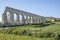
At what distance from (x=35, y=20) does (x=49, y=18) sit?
6937 millimetres

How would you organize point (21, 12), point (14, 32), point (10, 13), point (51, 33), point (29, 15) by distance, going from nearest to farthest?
point (51, 33) < point (14, 32) < point (10, 13) < point (21, 12) < point (29, 15)

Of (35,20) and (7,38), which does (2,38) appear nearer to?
(7,38)

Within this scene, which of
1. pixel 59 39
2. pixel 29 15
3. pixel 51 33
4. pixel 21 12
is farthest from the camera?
pixel 29 15

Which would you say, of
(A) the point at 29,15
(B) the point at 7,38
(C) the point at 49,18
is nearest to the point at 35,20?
(A) the point at 29,15

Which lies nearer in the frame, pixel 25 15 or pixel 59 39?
pixel 59 39

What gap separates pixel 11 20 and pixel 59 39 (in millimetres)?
14896

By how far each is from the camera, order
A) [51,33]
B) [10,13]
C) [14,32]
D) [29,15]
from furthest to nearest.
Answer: [29,15], [10,13], [14,32], [51,33]

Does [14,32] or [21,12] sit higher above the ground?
[21,12]

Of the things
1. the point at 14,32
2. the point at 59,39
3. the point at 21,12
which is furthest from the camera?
the point at 21,12

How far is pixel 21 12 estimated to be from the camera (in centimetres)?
2755

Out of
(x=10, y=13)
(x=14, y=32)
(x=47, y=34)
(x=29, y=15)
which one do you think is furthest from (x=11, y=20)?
(x=47, y=34)

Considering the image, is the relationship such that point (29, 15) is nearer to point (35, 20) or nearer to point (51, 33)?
point (35, 20)

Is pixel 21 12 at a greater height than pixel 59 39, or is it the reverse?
pixel 21 12

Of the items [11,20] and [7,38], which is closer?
[7,38]
